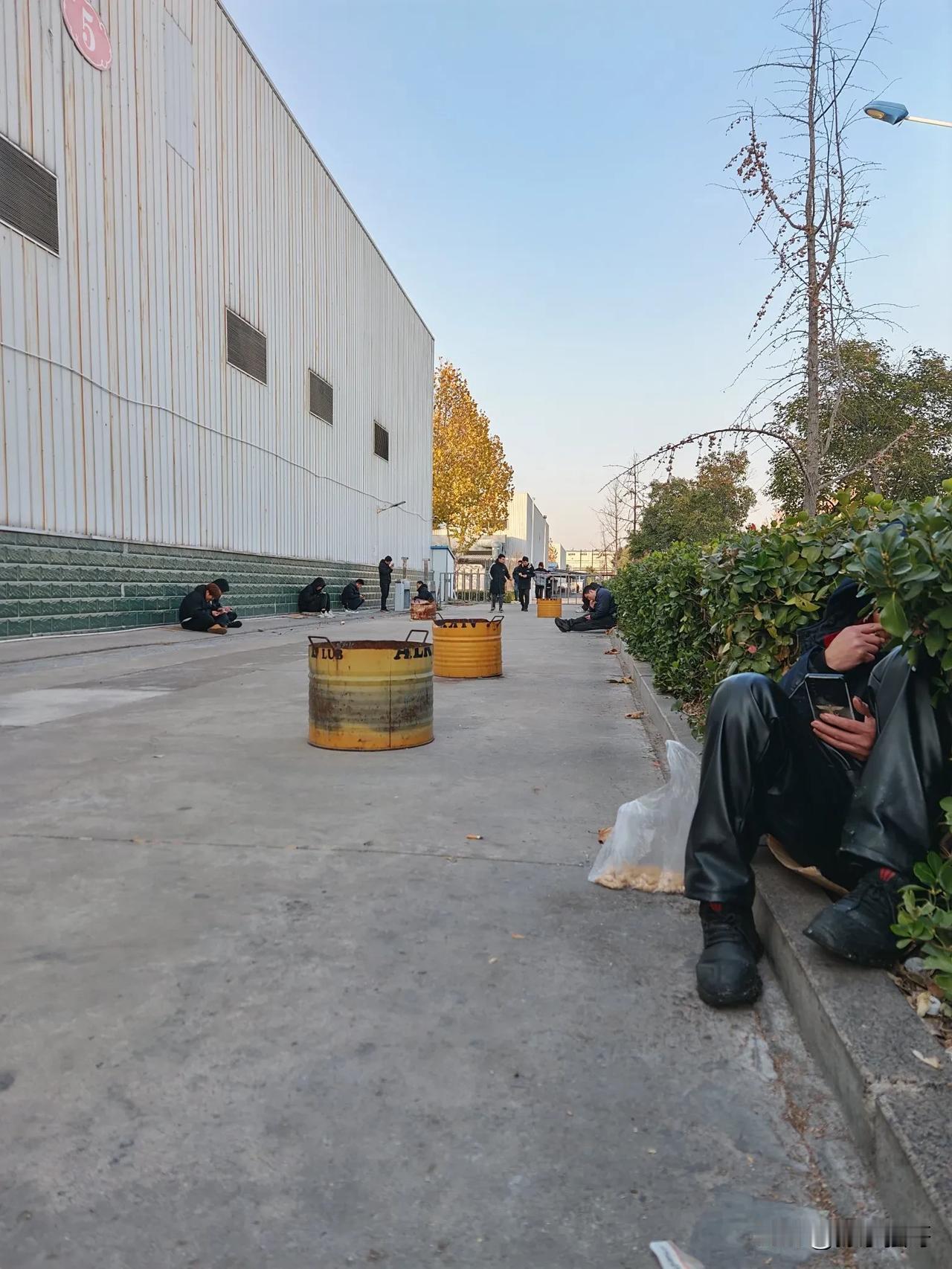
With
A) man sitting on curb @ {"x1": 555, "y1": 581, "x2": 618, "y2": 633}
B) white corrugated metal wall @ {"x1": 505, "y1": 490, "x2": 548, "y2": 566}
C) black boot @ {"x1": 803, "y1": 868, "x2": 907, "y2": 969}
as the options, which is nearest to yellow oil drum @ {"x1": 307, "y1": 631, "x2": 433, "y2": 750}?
black boot @ {"x1": 803, "y1": 868, "x2": 907, "y2": 969}

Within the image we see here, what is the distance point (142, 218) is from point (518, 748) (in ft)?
41.9

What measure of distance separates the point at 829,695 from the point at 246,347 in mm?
18159

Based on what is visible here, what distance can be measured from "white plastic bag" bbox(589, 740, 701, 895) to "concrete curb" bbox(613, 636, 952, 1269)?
1.71ft

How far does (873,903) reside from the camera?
2.14 m

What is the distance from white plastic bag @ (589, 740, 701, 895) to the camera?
3.09m

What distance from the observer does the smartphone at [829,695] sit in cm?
254

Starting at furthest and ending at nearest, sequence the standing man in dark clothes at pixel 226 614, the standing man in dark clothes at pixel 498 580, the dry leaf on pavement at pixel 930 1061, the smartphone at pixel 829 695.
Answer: the standing man in dark clothes at pixel 498 580 → the standing man in dark clothes at pixel 226 614 → the smartphone at pixel 829 695 → the dry leaf on pavement at pixel 930 1061

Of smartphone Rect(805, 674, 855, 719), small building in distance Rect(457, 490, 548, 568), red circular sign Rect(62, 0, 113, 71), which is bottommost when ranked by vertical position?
smartphone Rect(805, 674, 855, 719)

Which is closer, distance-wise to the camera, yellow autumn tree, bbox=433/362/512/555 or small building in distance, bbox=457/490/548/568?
yellow autumn tree, bbox=433/362/512/555

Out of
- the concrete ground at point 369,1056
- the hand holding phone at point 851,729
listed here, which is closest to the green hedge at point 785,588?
the hand holding phone at point 851,729

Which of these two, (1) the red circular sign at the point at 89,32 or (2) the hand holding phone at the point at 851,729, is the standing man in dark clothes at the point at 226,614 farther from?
(2) the hand holding phone at the point at 851,729

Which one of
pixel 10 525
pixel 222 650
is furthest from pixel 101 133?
pixel 222 650

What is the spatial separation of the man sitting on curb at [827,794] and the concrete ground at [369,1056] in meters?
0.27

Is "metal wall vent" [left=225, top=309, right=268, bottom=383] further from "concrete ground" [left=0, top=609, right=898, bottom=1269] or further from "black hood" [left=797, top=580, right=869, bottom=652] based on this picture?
"black hood" [left=797, top=580, right=869, bottom=652]
